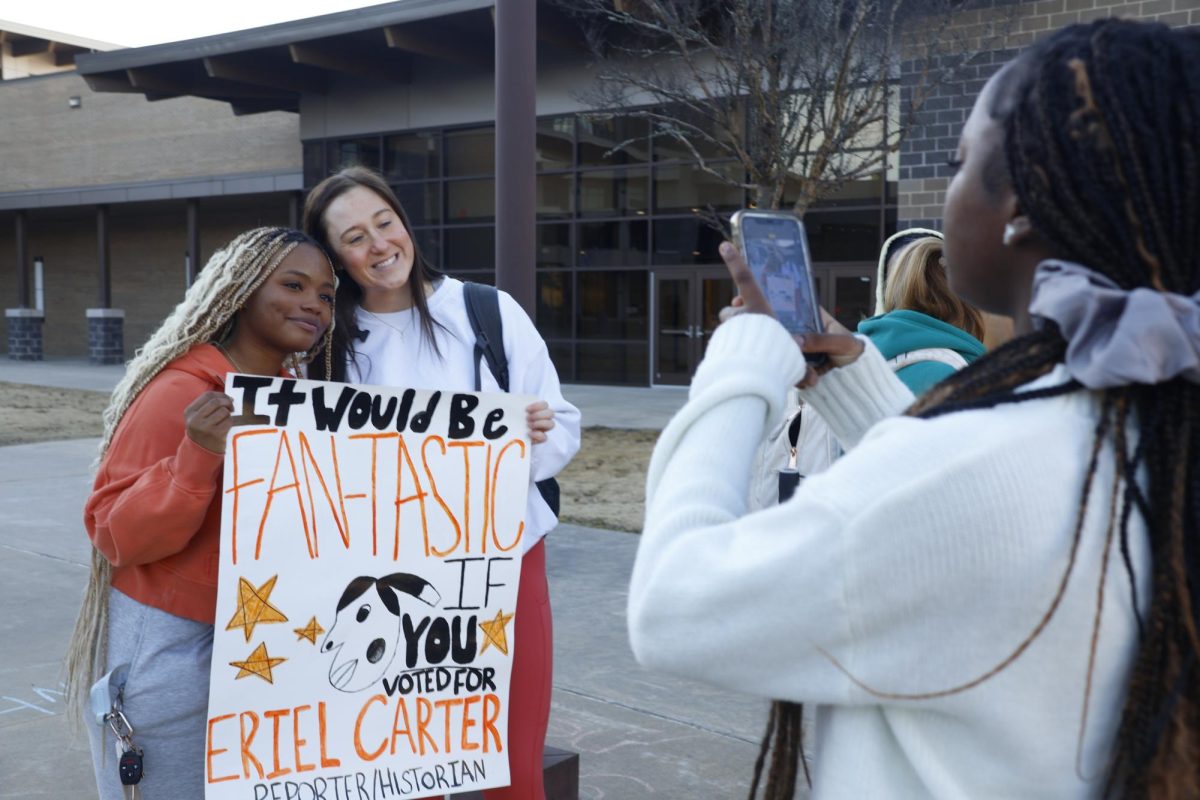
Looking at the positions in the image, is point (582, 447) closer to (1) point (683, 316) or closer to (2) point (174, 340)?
(1) point (683, 316)

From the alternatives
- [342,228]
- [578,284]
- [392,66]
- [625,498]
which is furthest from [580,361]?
[342,228]

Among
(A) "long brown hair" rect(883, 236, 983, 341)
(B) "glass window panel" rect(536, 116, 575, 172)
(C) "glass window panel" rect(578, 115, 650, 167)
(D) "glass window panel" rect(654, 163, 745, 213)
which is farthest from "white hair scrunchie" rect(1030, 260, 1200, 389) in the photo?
(B) "glass window panel" rect(536, 116, 575, 172)

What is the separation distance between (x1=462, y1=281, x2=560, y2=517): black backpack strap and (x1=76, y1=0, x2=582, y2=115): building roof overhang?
49.8ft

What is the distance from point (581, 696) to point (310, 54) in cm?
1774

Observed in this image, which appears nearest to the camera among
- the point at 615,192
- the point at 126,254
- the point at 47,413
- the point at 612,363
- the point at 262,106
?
the point at 47,413

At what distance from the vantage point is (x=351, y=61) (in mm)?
20547

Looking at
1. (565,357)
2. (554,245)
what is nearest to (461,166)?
(554,245)

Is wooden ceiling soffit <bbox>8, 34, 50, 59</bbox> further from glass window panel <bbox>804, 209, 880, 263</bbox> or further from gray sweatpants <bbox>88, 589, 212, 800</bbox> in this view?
gray sweatpants <bbox>88, 589, 212, 800</bbox>

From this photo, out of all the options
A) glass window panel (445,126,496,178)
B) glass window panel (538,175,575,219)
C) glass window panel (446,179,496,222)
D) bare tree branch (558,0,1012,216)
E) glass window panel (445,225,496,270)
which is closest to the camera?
bare tree branch (558,0,1012,216)

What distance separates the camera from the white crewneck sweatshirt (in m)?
2.93

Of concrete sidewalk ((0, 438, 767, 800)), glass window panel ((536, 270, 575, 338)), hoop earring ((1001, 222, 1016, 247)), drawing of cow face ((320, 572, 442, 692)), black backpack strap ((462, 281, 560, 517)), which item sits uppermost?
glass window panel ((536, 270, 575, 338))

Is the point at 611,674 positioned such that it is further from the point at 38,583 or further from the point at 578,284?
the point at 578,284

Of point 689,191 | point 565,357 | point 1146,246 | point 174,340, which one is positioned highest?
point 689,191

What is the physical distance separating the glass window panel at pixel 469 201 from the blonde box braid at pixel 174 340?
19.0 meters
